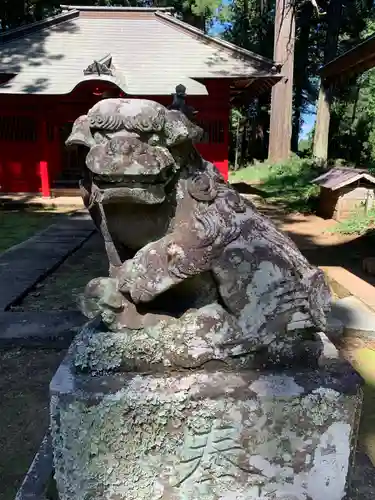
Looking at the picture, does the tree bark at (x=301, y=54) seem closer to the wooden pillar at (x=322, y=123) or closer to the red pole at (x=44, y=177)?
the wooden pillar at (x=322, y=123)

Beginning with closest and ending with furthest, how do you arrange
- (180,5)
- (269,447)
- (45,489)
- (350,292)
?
(269,447) < (45,489) < (350,292) < (180,5)

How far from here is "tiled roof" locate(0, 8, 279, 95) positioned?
34.1 ft

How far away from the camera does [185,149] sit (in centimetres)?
138

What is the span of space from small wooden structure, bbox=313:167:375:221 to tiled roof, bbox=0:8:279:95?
3014 mm

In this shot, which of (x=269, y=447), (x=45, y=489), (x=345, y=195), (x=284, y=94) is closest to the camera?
(x=269, y=447)

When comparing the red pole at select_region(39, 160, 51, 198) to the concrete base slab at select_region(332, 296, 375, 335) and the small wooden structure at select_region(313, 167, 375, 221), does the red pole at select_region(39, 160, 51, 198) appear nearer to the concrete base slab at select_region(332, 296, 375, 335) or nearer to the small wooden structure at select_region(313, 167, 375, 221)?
the small wooden structure at select_region(313, 167, 375, 221)

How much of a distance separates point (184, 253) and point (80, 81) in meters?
9.40

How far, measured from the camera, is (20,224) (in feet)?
28.9

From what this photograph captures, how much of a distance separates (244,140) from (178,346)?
2185cm

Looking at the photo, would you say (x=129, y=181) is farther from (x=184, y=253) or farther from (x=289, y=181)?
(x=289, y=181)

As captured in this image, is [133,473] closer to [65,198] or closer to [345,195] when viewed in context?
[345,195]

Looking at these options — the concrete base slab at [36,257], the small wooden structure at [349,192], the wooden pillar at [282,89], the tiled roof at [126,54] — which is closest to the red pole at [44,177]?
the tiled roof at [126,54]

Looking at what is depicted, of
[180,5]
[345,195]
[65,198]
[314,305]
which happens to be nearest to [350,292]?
[314,305]

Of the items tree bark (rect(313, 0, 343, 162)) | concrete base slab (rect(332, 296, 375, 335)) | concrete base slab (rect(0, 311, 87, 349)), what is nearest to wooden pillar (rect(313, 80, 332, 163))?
tree bark (rect(313, 0, 343, 162))
